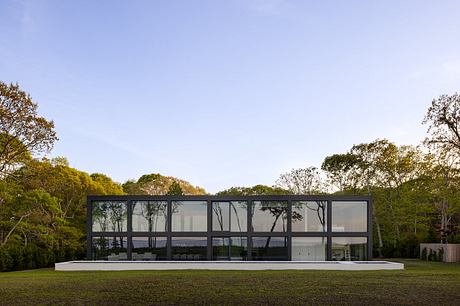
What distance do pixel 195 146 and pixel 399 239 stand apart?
19.6 meters

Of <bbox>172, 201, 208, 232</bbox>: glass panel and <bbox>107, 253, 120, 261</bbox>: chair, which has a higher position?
<bbox>172, 201, 208, 232</bbox>: glass panel

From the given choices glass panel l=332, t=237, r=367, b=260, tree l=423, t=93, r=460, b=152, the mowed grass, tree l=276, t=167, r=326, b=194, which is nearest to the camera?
the mowed grass

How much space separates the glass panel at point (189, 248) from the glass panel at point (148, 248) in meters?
0.68

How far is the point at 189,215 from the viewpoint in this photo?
3152cm

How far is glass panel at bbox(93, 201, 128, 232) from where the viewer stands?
102 feet

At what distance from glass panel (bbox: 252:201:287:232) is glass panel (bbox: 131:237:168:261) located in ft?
19.2

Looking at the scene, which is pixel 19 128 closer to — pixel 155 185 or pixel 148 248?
pixel 148 248

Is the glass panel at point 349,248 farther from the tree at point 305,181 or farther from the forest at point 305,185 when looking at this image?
the tree at point 305,181

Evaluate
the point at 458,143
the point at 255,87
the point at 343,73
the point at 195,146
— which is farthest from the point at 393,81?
the point at 195,146

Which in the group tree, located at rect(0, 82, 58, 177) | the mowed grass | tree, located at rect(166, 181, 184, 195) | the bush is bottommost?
the bush

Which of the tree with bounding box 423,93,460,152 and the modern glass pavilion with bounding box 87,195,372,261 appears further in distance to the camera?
the modern glass pavilion with bounding box 87,195,372,261

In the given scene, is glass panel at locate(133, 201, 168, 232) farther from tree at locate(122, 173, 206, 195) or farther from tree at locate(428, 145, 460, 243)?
tree at locate(122, 173, 206, 195)

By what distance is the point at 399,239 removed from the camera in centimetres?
4366

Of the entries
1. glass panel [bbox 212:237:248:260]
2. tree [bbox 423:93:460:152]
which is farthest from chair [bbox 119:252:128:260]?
tree [bbox 423:93:460:152]
